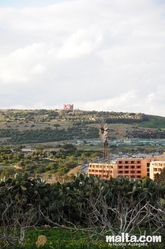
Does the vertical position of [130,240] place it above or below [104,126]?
below

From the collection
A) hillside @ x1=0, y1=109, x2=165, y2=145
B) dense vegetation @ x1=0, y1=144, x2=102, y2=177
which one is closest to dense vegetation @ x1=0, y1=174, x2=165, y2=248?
dense vegetation @ x1=0, y1=144, x2=102, y2=177

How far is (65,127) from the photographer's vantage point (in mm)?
90250

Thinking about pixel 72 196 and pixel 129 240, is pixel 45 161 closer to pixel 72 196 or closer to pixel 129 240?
pixel 72 196

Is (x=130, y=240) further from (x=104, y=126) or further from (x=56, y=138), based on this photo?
(x=56, y=138)

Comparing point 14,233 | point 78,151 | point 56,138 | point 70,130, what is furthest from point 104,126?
point 70,130

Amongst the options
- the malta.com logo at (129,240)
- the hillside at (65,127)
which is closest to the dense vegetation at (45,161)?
the hillside at (65,127)

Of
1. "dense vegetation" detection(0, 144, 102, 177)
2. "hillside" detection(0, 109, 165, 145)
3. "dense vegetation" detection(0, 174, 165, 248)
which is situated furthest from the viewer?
"hillside" detection(0, 109, 165, 145)

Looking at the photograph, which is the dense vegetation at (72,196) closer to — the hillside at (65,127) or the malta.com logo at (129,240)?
the malta.com logo at (129,240)

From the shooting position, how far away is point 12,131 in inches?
3275

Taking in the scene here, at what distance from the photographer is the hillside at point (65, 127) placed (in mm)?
81688

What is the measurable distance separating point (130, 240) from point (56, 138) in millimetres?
74047

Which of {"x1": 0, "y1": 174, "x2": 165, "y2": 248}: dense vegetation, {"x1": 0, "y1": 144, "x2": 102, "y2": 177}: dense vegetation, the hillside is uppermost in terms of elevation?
the hillside

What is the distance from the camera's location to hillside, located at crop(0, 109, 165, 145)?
81.7 meters

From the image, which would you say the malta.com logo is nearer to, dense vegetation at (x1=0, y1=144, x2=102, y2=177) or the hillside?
dense vegetation at (x1=0, y1=144, x2=102, y2=177)
